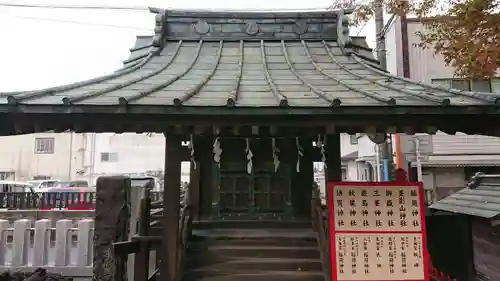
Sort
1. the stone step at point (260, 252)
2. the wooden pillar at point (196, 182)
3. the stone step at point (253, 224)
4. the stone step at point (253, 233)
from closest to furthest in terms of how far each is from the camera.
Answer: the stone step at point (260, 252), the stone step at point (253, 233), the stone step at point (253, 224), the wooden pillar at point (196, 182)

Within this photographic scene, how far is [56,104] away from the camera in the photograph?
388 centimetres

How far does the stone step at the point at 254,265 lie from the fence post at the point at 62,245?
226 inches

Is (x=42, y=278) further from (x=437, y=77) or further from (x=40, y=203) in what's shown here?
(x=437, y=77)

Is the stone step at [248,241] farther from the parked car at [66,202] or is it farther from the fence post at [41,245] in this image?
the parked car at [66,202]

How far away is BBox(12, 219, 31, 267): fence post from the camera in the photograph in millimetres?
10391

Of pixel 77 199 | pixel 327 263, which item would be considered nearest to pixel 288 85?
pixel 327 263

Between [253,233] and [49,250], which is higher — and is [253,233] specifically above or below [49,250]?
above

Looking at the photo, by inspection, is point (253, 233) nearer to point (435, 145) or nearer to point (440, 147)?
point (435, 145)

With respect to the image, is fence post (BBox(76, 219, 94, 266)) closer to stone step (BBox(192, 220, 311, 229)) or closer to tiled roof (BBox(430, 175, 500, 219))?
stone step (BBox(192, 220, 311, 229))

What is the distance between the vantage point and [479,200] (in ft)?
28.9

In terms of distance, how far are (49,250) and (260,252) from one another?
7.25 meters

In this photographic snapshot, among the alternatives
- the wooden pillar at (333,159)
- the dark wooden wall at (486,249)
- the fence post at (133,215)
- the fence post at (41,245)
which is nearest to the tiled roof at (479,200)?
the dark wooden wall at (486,249)

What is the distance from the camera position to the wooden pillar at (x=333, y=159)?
5.26 metres

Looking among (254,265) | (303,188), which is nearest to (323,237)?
(254,265)
